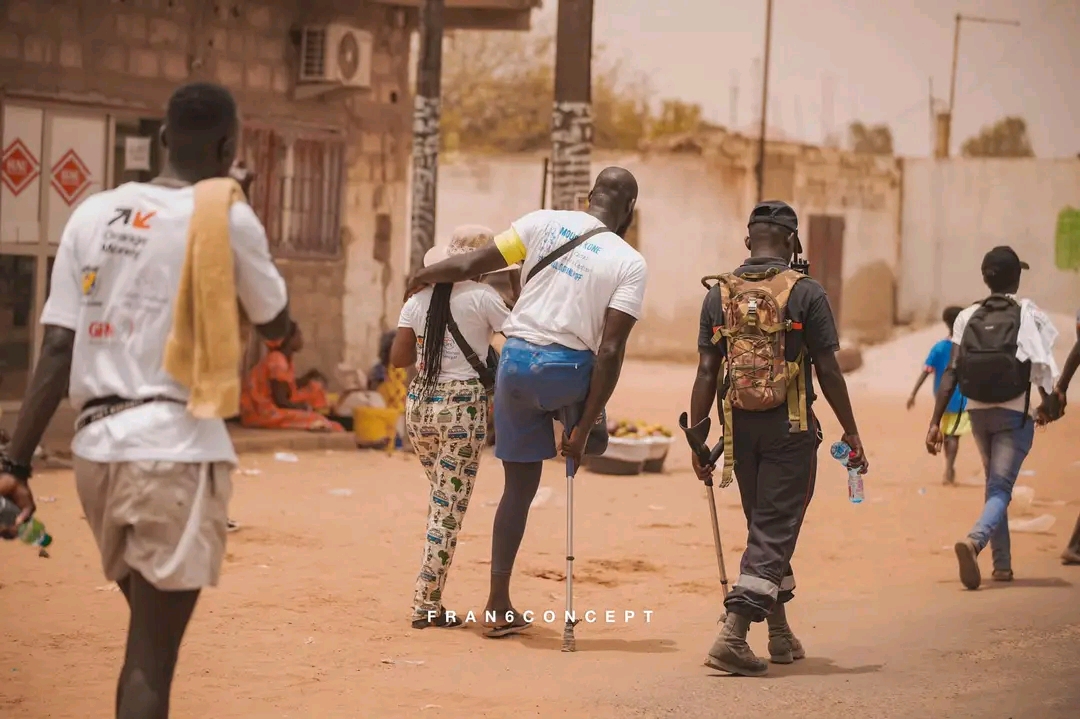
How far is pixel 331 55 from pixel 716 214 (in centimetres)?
1684

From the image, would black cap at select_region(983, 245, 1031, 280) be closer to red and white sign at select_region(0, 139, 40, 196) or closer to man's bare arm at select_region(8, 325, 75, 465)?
man's bare arm at select_region(8, 325, 75, 465)

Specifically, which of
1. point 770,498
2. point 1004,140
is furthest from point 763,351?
point 1004,140

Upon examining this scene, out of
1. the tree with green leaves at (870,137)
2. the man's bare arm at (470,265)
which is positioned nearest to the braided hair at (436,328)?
the man's bare arm at (470,265)

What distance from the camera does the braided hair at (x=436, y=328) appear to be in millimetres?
7016

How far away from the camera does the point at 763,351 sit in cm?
638

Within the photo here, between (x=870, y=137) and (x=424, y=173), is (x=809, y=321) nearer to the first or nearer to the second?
(x=424, y=173)

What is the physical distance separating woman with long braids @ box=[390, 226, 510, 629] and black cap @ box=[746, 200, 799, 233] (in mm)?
1249

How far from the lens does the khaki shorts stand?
392 cm

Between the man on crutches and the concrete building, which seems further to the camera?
the concrete building

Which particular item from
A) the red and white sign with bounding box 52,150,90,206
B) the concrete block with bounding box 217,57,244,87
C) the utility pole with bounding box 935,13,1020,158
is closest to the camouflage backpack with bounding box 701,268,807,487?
the red and white sign with bounding box 52,150,90,206

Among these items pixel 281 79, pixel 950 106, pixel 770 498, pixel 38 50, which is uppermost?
pixel 950 106

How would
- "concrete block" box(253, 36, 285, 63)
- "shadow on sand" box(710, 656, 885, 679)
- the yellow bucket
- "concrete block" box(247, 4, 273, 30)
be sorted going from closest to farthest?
"shadow on sand" box(710, 656, 885, 679)
the yellow bucket
"concrete block" box(247, 4, 273, 30)
"concrete block" box(253, 36, 285, 63)

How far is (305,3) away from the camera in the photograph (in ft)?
51.4

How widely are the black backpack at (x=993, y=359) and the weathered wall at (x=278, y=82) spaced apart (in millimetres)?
8093
